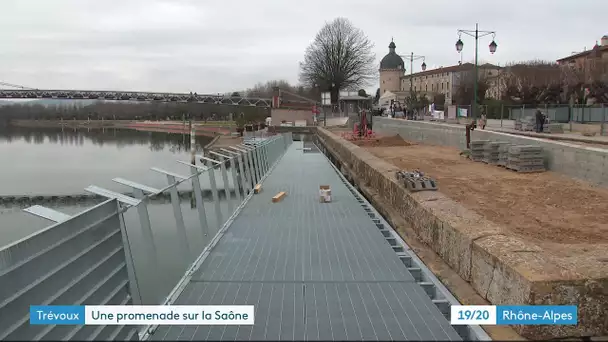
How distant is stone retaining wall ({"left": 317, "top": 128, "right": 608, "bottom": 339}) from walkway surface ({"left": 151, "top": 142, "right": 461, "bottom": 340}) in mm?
578

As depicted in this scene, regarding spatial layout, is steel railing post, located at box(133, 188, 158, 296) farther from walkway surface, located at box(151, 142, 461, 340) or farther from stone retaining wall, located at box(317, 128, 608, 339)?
stone retaining wall, located at box(317, 128, 608, 339)

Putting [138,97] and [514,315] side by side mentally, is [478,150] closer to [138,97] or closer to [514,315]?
[514,315]

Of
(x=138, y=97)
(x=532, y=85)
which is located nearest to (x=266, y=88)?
(x=138, y=97)

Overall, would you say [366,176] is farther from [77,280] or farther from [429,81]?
[429,81]

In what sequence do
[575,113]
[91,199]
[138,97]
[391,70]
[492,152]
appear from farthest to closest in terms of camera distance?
[138,97] < [391,70] < [575,113] < [91,199] < [492,152]

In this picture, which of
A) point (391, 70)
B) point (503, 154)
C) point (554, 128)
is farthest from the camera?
point (391, 70)

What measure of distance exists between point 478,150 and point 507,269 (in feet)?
42.2

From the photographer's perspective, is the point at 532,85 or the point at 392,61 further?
the point at 392,61

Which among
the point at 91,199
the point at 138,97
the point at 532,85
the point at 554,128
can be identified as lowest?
the point at 91,199

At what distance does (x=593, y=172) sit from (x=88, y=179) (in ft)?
95.7

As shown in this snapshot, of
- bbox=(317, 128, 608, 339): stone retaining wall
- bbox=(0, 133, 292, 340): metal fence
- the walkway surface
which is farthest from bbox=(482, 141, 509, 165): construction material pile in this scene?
bbox=(0, 133, 292, 340): metal fence

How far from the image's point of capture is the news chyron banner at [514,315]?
3.69 meters

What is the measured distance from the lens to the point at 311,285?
4980 millimetres

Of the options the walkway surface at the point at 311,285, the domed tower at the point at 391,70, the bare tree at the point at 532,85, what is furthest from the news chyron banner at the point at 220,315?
the domed tower at the point at 391,70
